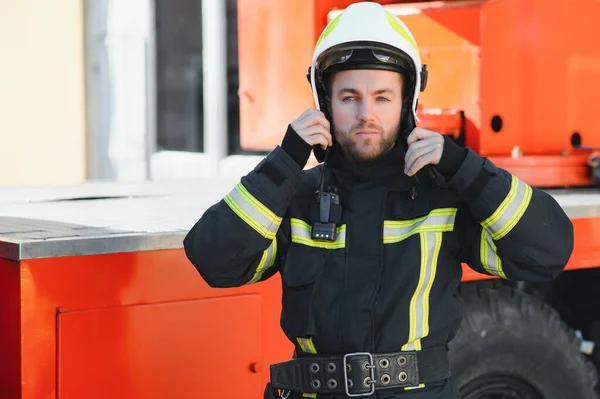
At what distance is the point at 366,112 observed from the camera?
7.78 ft

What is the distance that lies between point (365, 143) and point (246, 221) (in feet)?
1.09

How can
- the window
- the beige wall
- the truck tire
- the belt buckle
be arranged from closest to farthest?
the belt buckle, the truck tire, the beige wall, the window

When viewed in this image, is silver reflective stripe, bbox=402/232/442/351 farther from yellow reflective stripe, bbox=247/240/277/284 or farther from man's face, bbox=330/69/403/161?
yellow reflective stripe, bbox=247/240/277/284

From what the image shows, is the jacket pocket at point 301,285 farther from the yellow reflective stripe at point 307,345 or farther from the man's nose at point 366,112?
the man's nose at point 366,112

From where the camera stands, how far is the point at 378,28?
2.48 metres

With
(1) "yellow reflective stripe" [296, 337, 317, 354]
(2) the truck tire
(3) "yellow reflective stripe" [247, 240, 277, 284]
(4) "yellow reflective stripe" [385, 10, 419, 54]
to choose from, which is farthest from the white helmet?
(2) the truck tire

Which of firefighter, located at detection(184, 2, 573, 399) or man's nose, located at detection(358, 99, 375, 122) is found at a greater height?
man's nose, located at detection(358, 99, 375, 122)

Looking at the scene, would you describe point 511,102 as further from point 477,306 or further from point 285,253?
point 285,253

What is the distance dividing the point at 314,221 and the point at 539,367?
177 cm

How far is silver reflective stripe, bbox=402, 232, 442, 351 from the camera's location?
235cm

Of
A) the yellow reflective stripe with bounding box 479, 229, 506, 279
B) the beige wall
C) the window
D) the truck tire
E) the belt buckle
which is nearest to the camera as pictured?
the belt buckle

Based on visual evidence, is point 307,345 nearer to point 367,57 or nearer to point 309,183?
point 309,183

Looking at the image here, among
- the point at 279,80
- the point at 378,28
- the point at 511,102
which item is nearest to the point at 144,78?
the point at 279,80

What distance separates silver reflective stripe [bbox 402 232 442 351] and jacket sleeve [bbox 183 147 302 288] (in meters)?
0.34
